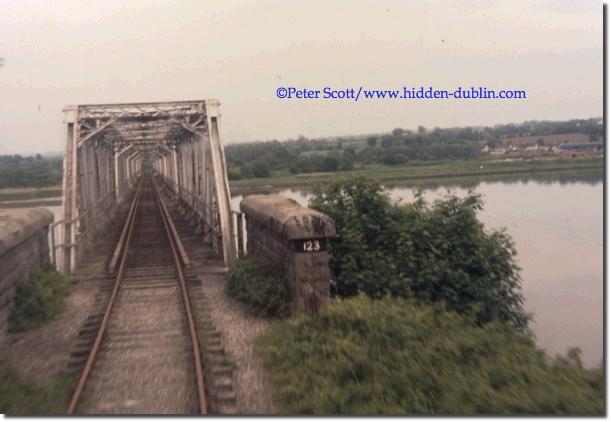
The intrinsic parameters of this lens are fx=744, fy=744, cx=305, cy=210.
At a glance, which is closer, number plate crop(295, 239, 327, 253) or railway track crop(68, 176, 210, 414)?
railway track crop(68, 176, 210, 414)

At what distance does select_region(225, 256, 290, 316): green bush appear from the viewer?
36.4 feet

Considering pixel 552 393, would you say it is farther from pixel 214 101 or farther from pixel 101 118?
pixel 101 118

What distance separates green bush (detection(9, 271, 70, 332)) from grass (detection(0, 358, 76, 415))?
8.47 feet

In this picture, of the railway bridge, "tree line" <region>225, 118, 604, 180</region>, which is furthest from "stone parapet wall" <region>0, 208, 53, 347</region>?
"tree line" <region>225, 118, 604, 180</region>

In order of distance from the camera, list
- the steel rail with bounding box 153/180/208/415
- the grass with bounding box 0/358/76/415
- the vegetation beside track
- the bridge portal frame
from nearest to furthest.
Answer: the vegetation beside track
the grass with bounding box 0/358/76/415
the steel rail with bounding box 153/180/208/415
the bridge portal frame

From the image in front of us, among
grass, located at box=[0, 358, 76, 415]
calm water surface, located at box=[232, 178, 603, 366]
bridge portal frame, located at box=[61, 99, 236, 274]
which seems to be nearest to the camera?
grass, located at box=[0, 358, 76, 415]

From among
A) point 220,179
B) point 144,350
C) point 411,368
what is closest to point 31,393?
point 144,350

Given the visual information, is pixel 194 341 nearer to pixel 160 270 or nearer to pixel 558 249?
pixel 160 270

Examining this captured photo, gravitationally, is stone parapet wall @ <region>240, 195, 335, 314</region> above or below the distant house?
below


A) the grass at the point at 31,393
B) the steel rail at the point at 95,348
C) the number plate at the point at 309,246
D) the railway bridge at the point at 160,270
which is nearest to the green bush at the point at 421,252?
the railway bridge at the point at 160,270

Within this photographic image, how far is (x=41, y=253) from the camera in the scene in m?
14.5

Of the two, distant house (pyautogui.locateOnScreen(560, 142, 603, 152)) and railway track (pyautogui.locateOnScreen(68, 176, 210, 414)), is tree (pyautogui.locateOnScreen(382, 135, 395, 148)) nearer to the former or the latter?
distant house (pyautogui.locateOnScreen(560, 142, 603, 152))

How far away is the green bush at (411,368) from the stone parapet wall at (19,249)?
3798 mm

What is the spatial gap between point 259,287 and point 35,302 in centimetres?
344
